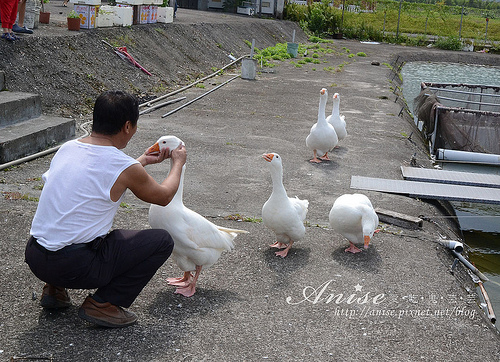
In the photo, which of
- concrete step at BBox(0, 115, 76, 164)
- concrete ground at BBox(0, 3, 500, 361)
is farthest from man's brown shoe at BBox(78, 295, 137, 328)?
concrete step at BBox(0, 115, 76, 164)

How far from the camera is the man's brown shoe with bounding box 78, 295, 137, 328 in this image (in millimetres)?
3965

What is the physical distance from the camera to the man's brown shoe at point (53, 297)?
163 inches

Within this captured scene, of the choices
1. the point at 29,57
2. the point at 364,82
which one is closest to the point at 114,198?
the point at 29,57

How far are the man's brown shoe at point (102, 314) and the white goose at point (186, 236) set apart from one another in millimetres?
787

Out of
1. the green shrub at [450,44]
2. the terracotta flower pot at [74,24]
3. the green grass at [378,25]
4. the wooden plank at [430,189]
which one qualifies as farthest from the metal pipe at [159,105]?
the green shrub at [450,44]

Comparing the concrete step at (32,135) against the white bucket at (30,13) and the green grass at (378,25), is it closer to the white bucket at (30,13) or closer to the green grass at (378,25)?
the white bucket at (30,13)

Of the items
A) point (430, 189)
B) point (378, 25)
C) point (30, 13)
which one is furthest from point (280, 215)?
point (378, 25)

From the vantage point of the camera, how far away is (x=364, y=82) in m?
21.1

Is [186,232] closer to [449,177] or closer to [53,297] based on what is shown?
[53,297]

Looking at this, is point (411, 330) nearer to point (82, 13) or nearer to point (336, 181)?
point (336, 181)

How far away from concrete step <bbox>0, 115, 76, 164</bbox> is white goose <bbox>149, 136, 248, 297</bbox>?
4.32m

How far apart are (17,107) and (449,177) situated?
6.94 metres

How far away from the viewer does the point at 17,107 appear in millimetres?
9312

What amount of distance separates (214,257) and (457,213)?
6.41 m
